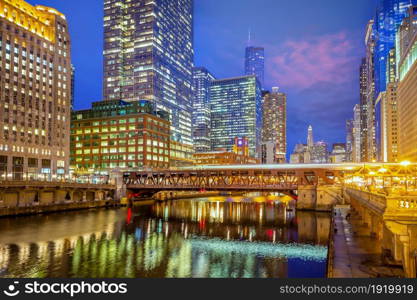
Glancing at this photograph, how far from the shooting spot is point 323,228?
66438 millimetres

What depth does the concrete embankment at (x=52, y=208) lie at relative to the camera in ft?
259

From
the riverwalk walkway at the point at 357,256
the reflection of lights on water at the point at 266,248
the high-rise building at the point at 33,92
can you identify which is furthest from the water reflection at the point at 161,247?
the high-rise building at the point at 33,92

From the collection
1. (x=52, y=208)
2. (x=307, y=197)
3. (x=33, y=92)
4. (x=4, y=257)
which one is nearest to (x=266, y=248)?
(x=4, y=257)

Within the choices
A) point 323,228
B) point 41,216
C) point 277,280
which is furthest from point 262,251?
point 41,216

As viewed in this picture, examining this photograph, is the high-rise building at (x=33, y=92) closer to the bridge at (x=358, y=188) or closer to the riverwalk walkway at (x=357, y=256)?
the bridge at (x=358, y=188)

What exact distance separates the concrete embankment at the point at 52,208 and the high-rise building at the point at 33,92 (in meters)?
38.9

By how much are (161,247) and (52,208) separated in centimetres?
5214

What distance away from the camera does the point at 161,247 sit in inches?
1959


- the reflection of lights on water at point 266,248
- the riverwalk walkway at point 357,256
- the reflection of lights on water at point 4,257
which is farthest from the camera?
the reflection of lights on water at point 266,248

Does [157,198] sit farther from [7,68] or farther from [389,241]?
[389,241]

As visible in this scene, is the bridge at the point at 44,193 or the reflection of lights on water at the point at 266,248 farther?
the bridge at the point at 44,193

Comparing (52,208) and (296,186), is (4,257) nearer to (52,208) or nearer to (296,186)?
(52,208)

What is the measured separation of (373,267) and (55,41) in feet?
520

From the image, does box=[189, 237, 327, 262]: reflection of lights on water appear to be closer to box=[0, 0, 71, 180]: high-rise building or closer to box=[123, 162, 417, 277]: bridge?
box=[123, 162, 417, 277]: bridge
